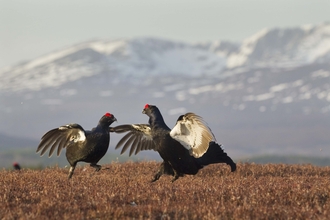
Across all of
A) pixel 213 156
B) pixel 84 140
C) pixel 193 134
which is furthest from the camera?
pixel 213 156

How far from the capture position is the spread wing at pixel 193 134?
42.9ft

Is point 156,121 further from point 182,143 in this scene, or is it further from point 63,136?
point 63,136

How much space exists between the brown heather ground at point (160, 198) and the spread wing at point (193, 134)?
0.65 metres

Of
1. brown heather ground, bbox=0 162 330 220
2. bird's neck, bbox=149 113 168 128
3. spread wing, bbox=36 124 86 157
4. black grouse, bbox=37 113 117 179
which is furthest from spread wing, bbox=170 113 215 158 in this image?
spread wing, bbox=36 124 86 157

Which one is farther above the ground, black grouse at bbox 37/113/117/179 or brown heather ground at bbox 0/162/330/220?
black grouse at bbox 37/113/117/179

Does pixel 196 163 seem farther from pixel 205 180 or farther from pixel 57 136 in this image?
pixel 57 136

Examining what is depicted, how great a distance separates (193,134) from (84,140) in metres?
2.40

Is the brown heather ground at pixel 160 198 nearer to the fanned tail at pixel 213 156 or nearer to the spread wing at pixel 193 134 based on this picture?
the fanned tail at pixel 213 156

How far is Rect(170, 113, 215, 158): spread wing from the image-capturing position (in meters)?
13.1

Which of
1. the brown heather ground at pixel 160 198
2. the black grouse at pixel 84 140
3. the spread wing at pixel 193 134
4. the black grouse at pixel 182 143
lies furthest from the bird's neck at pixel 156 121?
the brown heather ground at pixel 160 198

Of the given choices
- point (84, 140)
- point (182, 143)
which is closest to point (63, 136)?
point (84, 140)

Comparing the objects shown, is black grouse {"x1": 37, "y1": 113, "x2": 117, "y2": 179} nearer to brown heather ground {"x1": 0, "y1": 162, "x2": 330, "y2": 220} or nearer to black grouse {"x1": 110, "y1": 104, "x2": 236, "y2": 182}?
brown heather ground {"x1": 0, "y1": 162, "x2": 330, "y2": 220}

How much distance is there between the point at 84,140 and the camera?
563 inches

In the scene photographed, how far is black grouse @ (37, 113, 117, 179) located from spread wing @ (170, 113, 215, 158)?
1595mm
